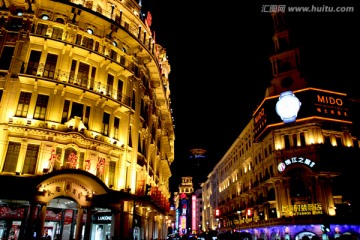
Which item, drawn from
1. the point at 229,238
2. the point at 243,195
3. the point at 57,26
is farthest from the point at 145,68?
the point at 243,195

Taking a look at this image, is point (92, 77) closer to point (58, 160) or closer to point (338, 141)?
point (58, 160)

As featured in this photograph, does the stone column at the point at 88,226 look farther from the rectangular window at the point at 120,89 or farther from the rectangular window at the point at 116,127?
the rectangular window at the point at 120,89

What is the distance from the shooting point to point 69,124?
22.3m

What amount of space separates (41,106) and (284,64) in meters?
38.6

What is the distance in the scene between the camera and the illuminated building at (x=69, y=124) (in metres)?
20.3

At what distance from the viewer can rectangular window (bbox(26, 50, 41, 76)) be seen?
74.2 ft

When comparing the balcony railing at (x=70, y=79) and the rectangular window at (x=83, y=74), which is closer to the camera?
the balcony railing at (x=70, y=79)

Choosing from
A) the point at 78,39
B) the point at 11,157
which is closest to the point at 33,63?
the point at 78,39

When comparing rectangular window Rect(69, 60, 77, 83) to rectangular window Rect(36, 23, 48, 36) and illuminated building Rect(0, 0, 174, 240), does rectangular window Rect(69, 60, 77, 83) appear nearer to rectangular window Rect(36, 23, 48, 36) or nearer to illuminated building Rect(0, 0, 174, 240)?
illuminated building Rect(0, 0, 174, 240)

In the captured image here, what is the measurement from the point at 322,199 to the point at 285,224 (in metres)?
5.97

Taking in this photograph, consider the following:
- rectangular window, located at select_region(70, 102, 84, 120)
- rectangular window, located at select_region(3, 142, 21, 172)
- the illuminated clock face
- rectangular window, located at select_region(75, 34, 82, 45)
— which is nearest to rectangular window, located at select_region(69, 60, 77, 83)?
rectangular window, located at select_region(75, 34, 82, 45)

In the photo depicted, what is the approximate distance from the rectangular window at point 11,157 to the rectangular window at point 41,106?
2629 millimetres

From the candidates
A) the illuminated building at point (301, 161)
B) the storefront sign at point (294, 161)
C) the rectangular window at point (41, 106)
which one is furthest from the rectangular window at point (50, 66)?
the storefront sign at point (294, 161)

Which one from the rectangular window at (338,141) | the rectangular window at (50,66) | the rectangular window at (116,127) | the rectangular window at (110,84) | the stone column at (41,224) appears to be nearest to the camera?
the stone column at (41,224)
